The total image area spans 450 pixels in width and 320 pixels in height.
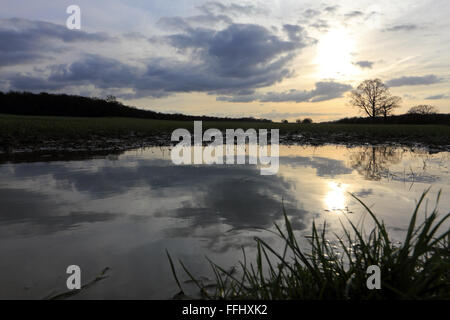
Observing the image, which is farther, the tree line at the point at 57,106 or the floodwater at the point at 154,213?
the tree line at the point at 57,106

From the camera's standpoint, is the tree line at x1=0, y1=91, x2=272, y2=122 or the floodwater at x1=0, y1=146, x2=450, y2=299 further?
the tree line at x1=0, y1=91, x2=272, y2=122

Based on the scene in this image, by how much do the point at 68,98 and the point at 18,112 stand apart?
1215 centimetres

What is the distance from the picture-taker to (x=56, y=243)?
119 inches

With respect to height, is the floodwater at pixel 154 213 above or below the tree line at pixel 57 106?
below

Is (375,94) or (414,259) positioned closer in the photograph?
(414,259)

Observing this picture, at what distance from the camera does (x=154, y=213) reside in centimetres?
402

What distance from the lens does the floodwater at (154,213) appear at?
98.9 inches

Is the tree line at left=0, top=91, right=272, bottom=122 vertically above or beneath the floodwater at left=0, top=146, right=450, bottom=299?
above

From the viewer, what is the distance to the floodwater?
2.51 meters

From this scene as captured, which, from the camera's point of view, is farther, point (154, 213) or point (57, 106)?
point (57, 106)
